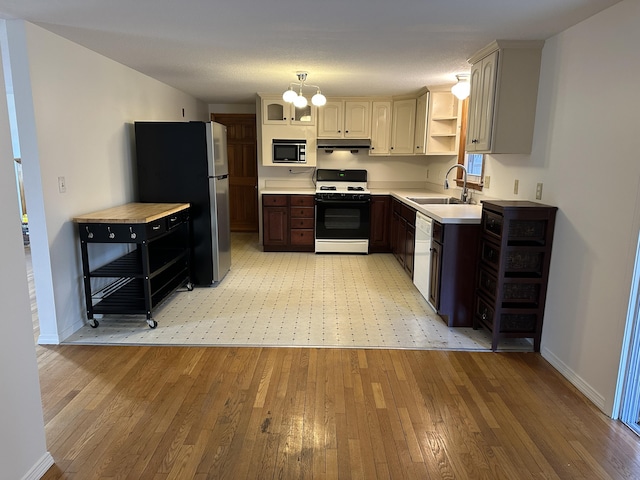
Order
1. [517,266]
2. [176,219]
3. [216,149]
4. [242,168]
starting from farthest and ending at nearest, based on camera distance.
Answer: [242,168]
[216,149]
[176,219]
[517,266]

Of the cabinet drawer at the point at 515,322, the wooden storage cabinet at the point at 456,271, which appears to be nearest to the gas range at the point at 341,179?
the wooden storage cabinet at the point at 456,271

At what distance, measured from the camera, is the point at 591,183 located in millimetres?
2434

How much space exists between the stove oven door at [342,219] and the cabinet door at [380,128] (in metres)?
0.83

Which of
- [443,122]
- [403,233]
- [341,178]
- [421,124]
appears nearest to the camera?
[403,233]

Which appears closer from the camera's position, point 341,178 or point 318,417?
point 318,417

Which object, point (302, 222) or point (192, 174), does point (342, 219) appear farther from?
point (192, 174)

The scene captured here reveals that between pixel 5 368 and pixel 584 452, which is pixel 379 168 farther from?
pixel 5 368

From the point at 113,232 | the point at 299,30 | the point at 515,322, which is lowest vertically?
the point at 515,322

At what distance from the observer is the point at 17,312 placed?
169 cm

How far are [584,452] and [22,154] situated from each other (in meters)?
3.68

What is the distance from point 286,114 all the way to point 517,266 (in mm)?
3928

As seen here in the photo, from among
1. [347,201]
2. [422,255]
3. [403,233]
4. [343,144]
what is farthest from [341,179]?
[422,255]

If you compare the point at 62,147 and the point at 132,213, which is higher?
the point at 62,147

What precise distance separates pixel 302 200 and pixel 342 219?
0.61 m
